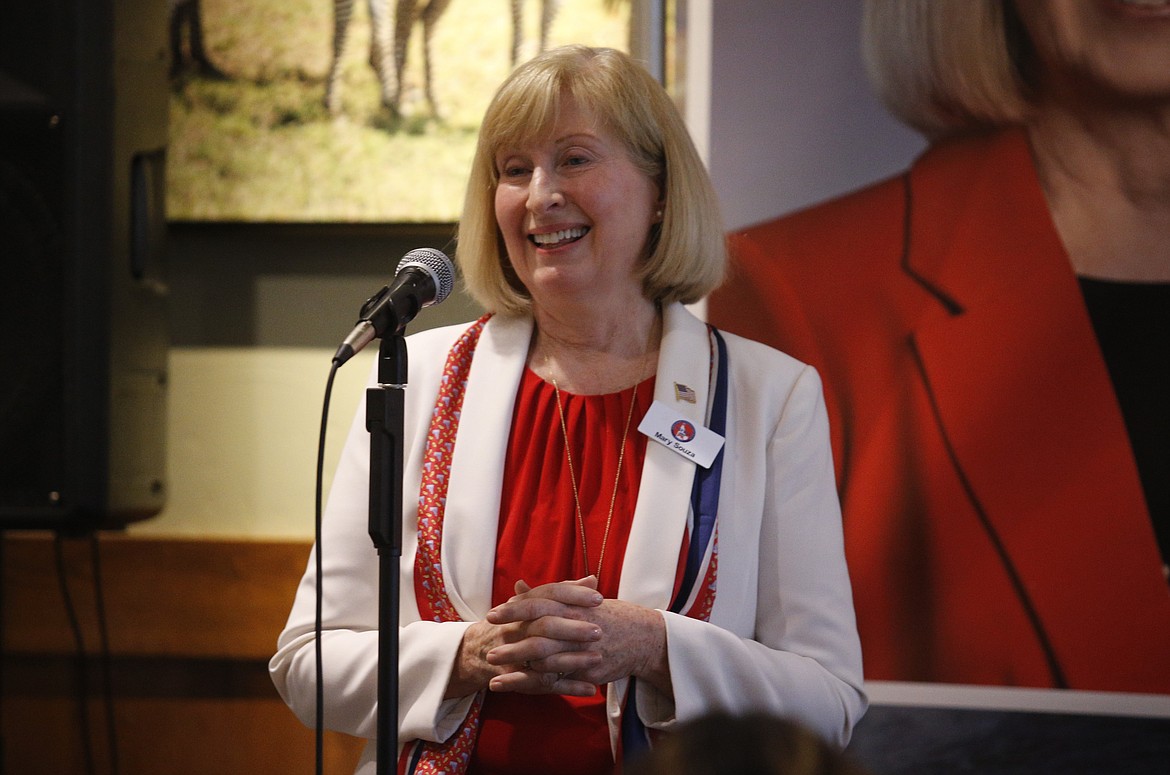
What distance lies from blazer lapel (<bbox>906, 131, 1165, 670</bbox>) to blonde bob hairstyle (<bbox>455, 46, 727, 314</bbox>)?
2.28 feet

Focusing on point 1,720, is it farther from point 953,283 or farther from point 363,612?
point 953,283

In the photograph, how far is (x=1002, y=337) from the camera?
2.38m

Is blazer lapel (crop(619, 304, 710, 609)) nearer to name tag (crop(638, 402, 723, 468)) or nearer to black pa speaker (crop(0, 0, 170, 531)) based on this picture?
name tag (crop(638, 402, 723, 468))

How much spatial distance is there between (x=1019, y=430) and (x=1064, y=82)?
2.42 ft

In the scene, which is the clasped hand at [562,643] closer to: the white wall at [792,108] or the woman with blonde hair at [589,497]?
the woman with blonde hair at [589,497]

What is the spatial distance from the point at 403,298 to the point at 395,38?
4.67ft

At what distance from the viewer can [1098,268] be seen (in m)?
2.36

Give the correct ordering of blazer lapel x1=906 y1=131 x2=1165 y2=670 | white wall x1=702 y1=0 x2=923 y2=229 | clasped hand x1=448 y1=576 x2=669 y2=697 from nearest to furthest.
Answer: clasped hand x1=448 y1=576 x2=669 y2=697, blazer lapel x1=906 y1=131 x2=1165 y2=670, white wall x1=702 y1=0 x2=923 y2=229

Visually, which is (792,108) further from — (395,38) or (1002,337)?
(395,38)

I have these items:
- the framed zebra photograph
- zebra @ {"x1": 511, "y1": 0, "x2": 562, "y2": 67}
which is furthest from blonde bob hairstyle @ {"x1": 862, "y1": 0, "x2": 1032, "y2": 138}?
zebra @ {"x1": 511, "y1": 0, "x2": 562, "y2": 67}

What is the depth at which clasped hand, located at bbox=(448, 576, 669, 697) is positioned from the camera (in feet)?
5.08

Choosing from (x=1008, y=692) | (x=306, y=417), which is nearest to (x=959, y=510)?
(x=1008, y=692)

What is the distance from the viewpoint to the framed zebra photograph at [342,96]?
101 inches

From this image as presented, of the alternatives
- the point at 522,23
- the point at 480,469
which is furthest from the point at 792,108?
the point at 480,469
